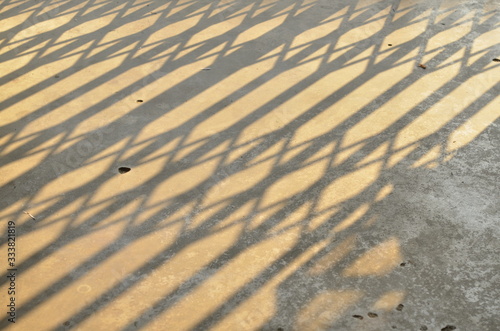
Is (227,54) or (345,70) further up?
(227,54)

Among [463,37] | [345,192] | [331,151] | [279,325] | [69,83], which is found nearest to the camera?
[279,325]

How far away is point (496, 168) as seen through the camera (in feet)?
20.3

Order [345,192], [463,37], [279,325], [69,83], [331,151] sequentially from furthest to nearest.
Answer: [463,37], [69,83], [331,151], [345,192], [279,325]

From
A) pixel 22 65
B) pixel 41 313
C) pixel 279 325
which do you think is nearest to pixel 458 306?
pixel 279 325

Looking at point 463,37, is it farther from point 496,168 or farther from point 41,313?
point 41,313

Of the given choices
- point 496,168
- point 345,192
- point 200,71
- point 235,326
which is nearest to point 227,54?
point 200,71

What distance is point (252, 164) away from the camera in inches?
246

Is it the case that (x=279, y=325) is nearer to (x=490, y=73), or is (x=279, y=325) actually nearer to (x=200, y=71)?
(x=200, y=71)

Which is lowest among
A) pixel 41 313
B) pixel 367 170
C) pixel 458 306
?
pixel 458 306

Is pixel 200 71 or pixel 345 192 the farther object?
pixel 200 71

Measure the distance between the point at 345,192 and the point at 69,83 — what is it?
137 inches

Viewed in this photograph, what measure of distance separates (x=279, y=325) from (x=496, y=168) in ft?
8.95

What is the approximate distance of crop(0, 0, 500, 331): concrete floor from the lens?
16.4ft

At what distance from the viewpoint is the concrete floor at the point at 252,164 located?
4.98 metres
